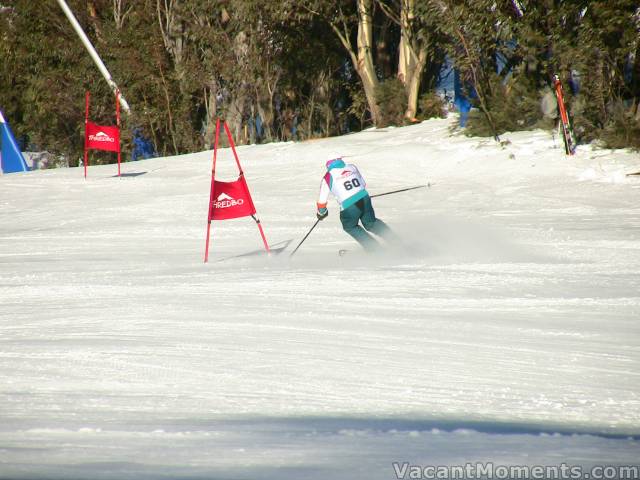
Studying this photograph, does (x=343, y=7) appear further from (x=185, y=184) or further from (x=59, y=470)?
(x=59, y=470)

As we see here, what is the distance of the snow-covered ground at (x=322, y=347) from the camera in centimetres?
395

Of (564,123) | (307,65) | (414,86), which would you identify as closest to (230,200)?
(564,123)

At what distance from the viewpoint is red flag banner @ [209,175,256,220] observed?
1026 cm

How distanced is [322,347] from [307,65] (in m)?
26.0

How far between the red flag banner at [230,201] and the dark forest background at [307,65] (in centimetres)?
1013

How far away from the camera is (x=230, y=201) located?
10.4 m

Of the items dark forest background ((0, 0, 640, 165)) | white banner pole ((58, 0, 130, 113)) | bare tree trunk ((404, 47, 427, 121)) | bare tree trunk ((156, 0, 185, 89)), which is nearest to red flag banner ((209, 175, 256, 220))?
dark forest background ((0, 0, 640, 165))

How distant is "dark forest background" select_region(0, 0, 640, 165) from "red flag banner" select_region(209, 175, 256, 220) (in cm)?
1013

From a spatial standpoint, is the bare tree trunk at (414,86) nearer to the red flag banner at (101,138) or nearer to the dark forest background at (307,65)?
the dark forest background at (307,65)

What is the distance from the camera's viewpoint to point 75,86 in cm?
3484

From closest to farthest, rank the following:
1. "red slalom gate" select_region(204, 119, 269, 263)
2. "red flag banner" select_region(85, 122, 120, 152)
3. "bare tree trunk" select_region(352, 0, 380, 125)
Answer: "red slalom gate" select_region(204, 119, 269, 263) < "red flag banner" select_region(85, 122, 120, 152) < "bare tree trunk" select_region(352, 0, 380, 125)

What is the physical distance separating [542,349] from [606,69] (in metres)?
14.1

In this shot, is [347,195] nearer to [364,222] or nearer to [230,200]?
[364,222]

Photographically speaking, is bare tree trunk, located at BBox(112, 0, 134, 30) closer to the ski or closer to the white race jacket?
the ski
